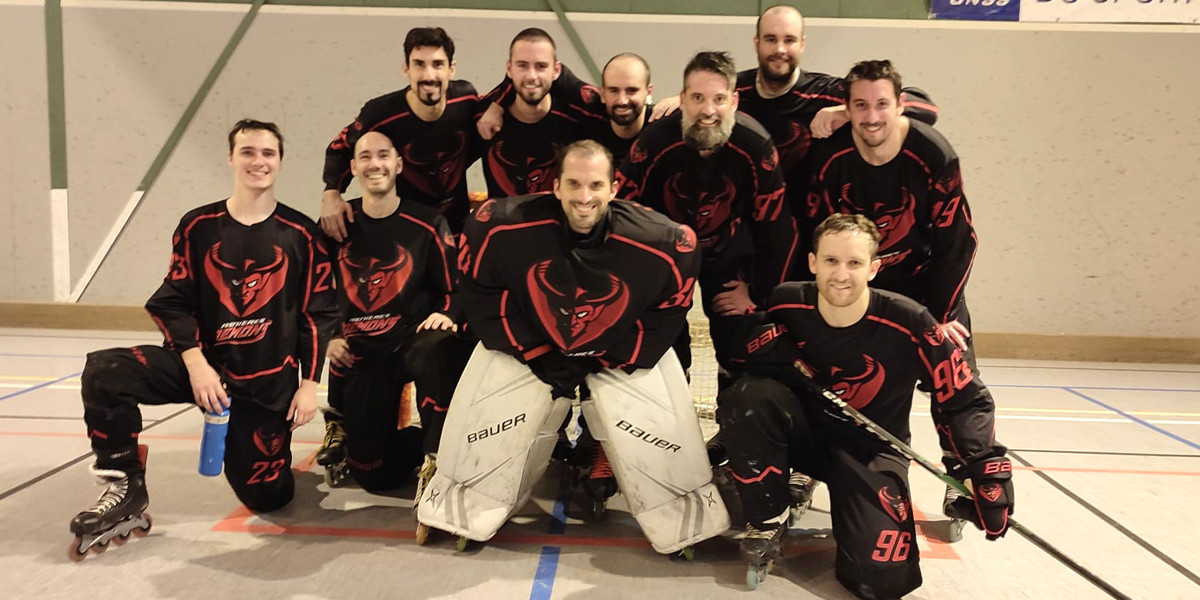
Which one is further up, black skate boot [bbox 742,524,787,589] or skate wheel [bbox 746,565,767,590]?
black skate boot [bbox 742,524,787,589]

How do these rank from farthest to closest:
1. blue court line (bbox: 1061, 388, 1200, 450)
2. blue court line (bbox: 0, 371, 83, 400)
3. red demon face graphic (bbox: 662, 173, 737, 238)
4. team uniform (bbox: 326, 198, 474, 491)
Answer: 1. blue court line (bbox: 0, 371, 83, 400)
2. blue court line (bbox: 1061, 388, 1200, 450)
3. team uniform (bbox: 326, 198, 474, 491)
4. red demon face graphic (bbox: 662, 173, 737, 238)

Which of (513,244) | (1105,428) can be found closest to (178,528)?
(513,244)

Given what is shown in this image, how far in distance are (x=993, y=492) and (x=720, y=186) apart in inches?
57.9

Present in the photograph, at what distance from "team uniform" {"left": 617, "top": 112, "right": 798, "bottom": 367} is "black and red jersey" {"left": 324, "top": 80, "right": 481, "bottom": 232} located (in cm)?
88

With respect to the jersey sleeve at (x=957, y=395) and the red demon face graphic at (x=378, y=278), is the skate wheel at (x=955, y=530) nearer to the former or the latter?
the jersey sleeve at (x=957, y=395)

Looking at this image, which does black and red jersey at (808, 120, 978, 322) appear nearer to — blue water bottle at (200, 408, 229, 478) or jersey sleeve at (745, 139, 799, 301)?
jersey sleeve at (745, 139, 799, 301)

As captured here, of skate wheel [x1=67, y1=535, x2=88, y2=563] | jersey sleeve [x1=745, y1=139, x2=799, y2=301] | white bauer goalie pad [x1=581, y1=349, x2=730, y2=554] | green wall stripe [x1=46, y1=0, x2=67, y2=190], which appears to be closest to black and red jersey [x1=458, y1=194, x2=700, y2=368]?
white bauer goalie pad [x1=581, y1=349, x2=730, y2=554]

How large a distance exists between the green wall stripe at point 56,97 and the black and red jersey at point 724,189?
19.2 feet

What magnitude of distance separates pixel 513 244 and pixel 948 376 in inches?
59.0

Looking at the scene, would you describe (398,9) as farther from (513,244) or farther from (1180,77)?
(1180,77)

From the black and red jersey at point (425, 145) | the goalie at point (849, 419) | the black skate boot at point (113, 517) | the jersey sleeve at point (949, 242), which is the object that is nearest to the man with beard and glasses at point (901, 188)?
the jersey sleeve at point (949, 242)

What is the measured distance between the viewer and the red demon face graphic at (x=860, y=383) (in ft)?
8.79

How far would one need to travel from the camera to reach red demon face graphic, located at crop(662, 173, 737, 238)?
3.20 meters

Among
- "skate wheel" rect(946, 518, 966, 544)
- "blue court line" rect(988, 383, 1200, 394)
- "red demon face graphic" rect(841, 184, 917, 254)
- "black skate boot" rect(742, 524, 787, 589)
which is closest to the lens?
"black skate boot" rect(742, 524, 787, 589)
